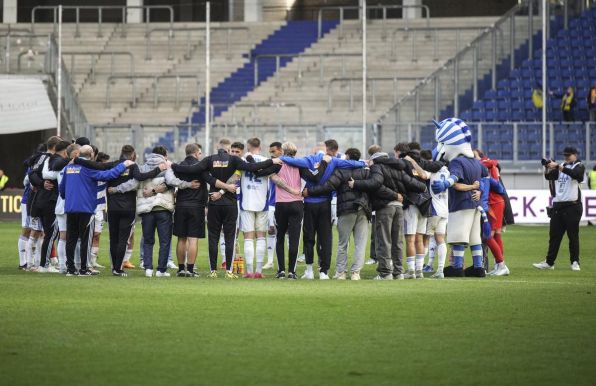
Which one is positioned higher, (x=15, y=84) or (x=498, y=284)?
(x=15, y=84)

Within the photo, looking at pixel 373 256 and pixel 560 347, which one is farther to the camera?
pixel 373 256

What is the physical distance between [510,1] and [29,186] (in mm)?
36307

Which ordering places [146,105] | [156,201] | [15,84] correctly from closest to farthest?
[156,201], [15,84], [146,105]

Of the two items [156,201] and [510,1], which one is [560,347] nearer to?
[156,201]

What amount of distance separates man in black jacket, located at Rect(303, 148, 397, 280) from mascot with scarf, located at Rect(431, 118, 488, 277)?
1205mm

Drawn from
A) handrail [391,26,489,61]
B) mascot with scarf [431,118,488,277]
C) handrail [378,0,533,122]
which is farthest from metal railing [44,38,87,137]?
mascot with scarf [431,118,488,277]

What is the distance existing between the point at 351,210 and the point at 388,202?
1.90 ft

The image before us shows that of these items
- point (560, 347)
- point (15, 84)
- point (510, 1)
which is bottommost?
point (560, 347)

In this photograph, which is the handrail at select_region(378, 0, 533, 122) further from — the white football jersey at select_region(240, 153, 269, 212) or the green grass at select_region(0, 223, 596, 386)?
the green grass at select_region(0, 223, 596, 386)

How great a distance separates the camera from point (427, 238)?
22.3m

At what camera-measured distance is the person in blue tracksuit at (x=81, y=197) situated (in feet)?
66.5

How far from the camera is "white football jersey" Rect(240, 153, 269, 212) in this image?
2030 centimetres

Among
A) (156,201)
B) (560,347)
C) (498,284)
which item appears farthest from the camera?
(156,201)

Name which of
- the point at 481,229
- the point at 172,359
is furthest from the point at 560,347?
the point at 481,229
